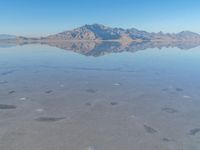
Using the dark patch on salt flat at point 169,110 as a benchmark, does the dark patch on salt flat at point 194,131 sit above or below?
above

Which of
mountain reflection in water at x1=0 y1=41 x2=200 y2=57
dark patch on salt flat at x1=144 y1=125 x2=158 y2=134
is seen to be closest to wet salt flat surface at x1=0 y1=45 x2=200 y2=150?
dark patch on salt flat at x1=144 y1=125 x2=158 y2=134

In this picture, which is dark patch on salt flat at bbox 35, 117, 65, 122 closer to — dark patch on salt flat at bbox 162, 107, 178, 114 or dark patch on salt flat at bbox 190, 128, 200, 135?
dark patch on salt flat at bbox 162, 107, 178, 114

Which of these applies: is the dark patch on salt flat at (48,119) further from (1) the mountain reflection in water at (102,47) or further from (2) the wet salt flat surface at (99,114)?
(1) the mountain reflection in water at (102,47)

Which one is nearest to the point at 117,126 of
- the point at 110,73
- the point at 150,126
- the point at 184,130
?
the point at 150,126

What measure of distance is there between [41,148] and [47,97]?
217 inches

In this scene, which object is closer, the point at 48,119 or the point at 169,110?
the point at 48,119

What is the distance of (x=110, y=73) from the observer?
19.5 m

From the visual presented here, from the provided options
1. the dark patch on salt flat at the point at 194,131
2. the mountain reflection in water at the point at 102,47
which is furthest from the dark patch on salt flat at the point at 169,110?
the mountain reflection in water at the point at 102,47

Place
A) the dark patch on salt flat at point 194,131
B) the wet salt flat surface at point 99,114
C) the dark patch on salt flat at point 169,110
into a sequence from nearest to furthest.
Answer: the wet salt flat surface at point 99,114, the dark patch on salt flat at point 194,131, the dark patch on salt flat at point 169,110

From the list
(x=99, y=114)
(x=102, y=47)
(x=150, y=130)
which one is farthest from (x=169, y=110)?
(x=102, y=47)

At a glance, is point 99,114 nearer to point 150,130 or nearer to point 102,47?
point 150,130

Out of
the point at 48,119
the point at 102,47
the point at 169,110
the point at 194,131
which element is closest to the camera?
the point at 194,131

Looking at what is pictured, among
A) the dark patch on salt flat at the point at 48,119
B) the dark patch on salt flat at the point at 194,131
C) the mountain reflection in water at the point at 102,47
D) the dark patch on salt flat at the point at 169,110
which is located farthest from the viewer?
the mountain reflection in water at the point at 102,47

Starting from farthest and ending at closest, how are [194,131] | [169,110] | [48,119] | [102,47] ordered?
1. [102,47]
2. [169,110]
3. [48,119]
4. [194,131]
